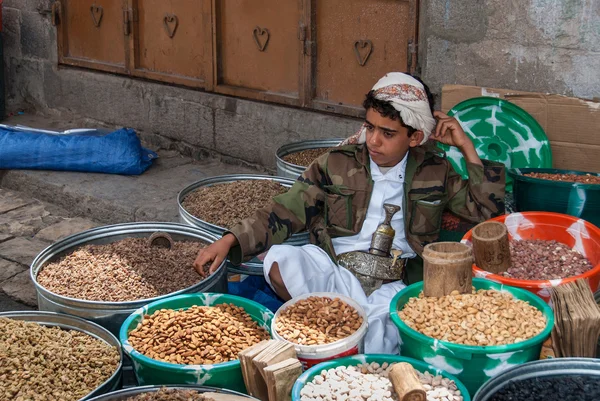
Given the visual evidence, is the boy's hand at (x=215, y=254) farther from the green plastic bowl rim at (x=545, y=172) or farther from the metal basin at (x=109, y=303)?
the green plastic bowl rim at (x=545, y=172)

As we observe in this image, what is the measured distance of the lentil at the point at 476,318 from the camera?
242 cm

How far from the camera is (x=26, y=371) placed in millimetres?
2605

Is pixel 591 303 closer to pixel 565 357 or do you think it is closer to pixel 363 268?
pixel 565 357

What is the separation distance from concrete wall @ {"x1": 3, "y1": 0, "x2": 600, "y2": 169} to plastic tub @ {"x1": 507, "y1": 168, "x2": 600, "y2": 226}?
2.12 feet

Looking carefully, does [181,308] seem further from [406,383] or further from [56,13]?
[56,13]

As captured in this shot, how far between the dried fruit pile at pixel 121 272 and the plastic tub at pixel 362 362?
791 mm

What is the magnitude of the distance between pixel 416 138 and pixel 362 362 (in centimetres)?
106

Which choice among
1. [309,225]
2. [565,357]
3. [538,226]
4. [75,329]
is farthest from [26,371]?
[538,226]

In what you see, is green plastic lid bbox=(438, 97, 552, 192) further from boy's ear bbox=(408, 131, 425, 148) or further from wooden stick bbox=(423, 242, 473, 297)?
wooden stick bbox=(423, 242, 473, 297)

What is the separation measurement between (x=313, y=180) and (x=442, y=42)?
3.97ft

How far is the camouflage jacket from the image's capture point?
322 centimetres


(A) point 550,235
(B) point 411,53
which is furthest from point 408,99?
(B) point 411,53

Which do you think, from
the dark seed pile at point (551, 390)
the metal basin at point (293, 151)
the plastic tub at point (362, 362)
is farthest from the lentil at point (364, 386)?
the metal basin at point (293, 151)

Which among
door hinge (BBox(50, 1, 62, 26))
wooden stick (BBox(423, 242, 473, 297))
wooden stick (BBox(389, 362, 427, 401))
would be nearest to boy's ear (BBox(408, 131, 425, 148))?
wooden stick (BBox(423, 242, 473, 297))
